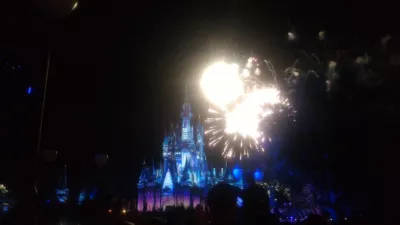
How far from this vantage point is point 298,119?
98.2ft

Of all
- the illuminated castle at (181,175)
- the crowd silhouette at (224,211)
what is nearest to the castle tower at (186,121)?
the illuminated castle at (181,175)

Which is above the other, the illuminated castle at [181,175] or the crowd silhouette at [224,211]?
the illuminated castle at [181,175]

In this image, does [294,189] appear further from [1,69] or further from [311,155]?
[1,69]

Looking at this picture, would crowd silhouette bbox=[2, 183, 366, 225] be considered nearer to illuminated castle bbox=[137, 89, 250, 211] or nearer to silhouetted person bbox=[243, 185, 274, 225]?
silhouetted person bbox=[243, 185, 274, 225]

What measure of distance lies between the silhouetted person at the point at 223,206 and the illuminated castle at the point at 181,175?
70.5 metres

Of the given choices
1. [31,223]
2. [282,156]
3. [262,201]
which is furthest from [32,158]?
[282,156]

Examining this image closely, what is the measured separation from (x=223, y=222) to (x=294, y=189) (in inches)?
1342

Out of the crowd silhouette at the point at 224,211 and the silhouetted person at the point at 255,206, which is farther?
the silhouetted person at the point at 255,206

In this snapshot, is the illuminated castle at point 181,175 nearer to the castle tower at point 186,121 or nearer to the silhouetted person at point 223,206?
the castle tower at point 186,121

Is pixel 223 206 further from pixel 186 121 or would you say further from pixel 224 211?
pixel 186 121

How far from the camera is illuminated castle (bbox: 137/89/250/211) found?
78.2 meters

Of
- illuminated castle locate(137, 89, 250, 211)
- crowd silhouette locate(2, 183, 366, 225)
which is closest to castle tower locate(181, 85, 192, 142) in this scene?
illuminated castle locate(137, 89, 250, 211)

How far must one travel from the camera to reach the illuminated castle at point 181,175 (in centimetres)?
7819

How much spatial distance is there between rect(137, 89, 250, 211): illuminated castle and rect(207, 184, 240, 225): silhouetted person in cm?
7050
